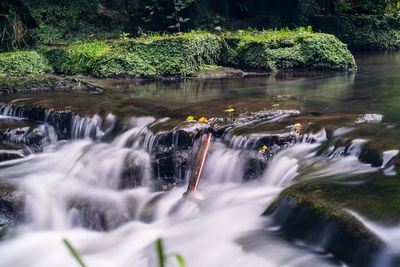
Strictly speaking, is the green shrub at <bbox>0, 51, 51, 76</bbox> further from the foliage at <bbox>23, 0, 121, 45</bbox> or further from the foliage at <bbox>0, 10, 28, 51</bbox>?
the foliage at <bbox>23, 0, 121, 45</bbox>

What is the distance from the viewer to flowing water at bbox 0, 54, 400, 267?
4.43 meters

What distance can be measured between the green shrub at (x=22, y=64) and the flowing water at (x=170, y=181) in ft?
13.9

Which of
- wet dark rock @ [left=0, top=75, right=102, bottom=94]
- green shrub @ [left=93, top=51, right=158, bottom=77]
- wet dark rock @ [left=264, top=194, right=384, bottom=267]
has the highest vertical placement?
green shrub @ [left=93, top=51, right=158, bottom=77]

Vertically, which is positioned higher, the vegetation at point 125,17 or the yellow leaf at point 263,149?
the vegetation at point 125,17

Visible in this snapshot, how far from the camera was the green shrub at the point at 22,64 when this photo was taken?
1244cm

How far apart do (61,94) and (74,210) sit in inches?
221

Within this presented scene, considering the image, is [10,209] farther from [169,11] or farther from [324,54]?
[169,11]

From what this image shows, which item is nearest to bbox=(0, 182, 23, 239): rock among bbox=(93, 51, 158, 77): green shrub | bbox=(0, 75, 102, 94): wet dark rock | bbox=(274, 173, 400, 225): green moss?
bbox=(274, 173, 400, 225): green moss

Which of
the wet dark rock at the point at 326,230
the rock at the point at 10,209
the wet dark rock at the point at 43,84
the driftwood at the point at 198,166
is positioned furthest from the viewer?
the wet dark rock at the point at 43,84

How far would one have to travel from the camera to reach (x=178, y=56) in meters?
13.0

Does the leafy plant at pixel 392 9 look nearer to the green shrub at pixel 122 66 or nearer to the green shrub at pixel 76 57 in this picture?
the green shrub at pixel 122 66

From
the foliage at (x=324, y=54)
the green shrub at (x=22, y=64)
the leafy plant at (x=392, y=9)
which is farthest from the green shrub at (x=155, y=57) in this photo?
the leafy plant at (x=392, y=9)

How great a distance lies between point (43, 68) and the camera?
1298 cm

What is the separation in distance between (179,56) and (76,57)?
2.94m
